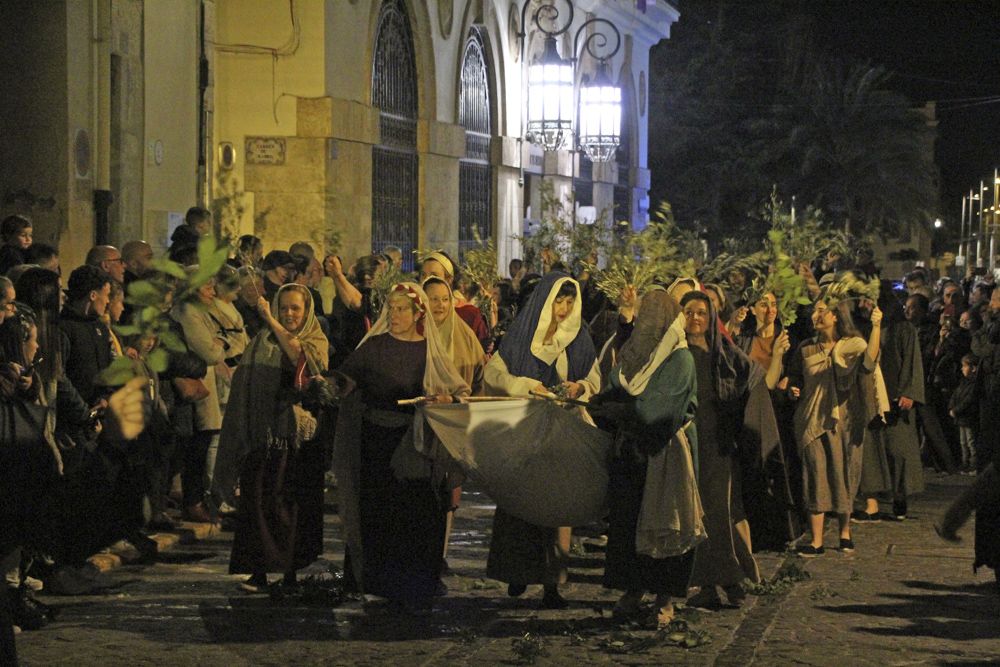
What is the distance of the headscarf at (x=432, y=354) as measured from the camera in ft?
31.2

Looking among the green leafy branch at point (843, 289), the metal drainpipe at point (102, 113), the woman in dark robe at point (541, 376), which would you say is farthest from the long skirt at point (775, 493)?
the metal drainpipe at point (102, 113)

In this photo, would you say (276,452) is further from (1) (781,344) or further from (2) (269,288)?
(2) (269,288)

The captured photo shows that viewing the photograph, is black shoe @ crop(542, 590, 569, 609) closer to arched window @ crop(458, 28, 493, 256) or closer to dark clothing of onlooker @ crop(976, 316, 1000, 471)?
dark clothing of onlooker @ crop(976, 316, 1000, 471)

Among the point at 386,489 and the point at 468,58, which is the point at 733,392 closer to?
the point at 386,489

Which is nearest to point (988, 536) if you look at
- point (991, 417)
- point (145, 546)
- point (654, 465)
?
point (991, 417)

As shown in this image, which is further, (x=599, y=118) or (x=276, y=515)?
(x=599, y=118)

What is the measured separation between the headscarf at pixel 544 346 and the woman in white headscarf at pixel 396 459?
16.4 inches

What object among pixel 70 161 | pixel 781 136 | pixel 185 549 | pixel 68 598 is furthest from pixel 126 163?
pixel 781 136

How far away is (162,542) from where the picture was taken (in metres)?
11.3

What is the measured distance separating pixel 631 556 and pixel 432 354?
1.58 metres

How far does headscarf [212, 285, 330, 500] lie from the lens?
31.8 feet

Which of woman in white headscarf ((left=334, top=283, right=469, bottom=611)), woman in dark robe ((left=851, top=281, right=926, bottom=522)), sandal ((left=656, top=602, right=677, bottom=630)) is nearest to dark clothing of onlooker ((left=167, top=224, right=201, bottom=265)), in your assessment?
woman in white headscarf ((left=334, top=283, right=469, bottom=611))

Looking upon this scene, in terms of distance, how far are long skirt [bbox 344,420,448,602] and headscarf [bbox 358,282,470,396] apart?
0.32 metres

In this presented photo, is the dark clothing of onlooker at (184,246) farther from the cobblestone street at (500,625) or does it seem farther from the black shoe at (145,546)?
the cobblestone street at (500,625)
